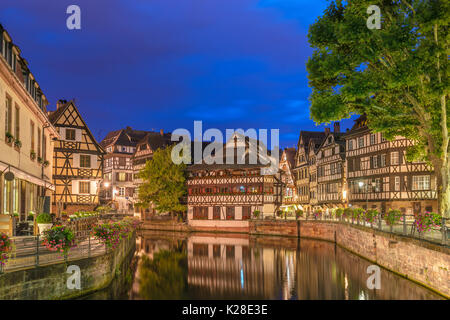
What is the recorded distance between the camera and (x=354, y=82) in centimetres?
2045

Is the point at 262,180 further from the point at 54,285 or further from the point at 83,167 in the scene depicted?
the point at 54,285

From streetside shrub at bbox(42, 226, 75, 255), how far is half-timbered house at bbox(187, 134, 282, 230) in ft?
132

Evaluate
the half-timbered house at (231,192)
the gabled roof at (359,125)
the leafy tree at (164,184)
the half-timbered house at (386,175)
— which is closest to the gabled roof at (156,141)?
the leafy tree at (164,184)

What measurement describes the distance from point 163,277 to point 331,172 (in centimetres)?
3601

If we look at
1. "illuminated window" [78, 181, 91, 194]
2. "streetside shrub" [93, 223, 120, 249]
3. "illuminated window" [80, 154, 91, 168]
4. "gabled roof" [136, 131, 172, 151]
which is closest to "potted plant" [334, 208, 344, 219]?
"illuminated window" [78, 181, 91, 194]

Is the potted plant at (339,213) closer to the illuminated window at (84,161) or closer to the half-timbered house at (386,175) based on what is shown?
the half-timbered house at (386,175)

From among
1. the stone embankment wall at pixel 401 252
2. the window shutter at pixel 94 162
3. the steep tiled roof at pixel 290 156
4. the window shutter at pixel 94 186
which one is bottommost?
the stone embankment wall at pixel 401 252

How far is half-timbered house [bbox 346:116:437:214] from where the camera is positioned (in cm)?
4256

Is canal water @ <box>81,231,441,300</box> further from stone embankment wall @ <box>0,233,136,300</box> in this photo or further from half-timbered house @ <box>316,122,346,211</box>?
half-timbered house @ <box>316,122,346,211</box>

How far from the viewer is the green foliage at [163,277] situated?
1966 centimetres

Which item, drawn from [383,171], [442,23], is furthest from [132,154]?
[442,23]

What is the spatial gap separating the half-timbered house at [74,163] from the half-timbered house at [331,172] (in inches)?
1007
